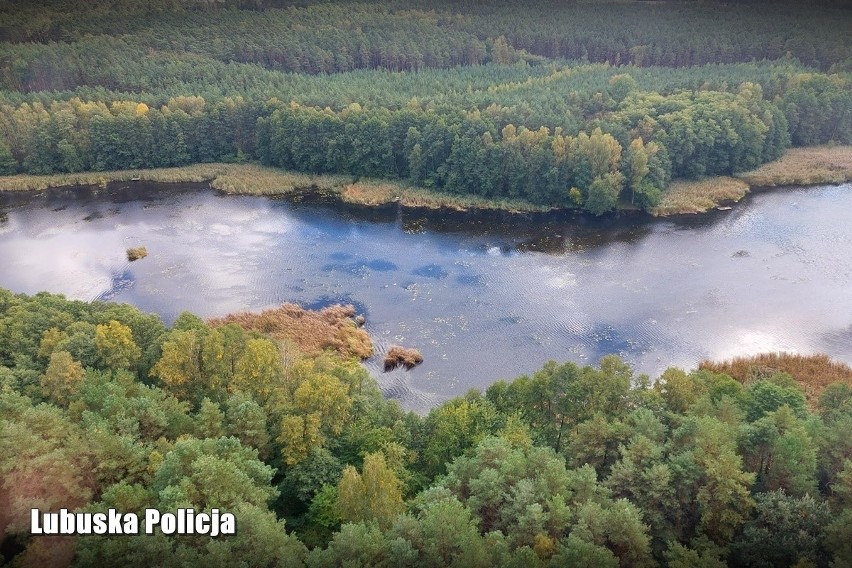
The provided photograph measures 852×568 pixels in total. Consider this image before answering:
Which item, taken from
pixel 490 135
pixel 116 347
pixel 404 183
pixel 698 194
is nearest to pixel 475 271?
pixel 490 135

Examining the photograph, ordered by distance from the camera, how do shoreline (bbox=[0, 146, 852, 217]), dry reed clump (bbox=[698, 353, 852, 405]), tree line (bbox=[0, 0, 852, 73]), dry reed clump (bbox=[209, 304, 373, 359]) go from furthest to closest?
1. tree line (bbox=[0, 0, 852, 73])
2. shoreline (bbox=[0, 146, 852, 217])
3. dry reed clump (bbox=[209, 304, 373, 359])
4. dry reed clump (bbox=[698, 353, 852, 405])

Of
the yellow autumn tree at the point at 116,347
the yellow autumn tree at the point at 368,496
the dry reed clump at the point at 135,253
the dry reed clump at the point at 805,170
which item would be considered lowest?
the dry reed clump at the point at 135,253

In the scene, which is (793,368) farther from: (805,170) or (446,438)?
(805,170)

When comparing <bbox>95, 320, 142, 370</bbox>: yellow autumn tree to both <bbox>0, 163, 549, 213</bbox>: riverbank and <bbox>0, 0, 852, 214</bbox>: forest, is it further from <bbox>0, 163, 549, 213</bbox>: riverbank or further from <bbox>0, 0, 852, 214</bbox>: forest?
<bbox>0, 0, 852, 214</bbox>: forest

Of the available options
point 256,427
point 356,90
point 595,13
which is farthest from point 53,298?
point 595,13

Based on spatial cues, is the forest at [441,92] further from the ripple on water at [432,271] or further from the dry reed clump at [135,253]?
the dry reed clump at [135,253]

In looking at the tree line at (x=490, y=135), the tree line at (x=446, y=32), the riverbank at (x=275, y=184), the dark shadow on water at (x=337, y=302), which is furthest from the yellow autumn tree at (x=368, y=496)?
the tree line at (x=446, y=32)

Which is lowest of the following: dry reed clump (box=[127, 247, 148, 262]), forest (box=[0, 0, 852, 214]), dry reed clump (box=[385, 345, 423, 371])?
dry reed clump (box=[385, 345, 423, 371])

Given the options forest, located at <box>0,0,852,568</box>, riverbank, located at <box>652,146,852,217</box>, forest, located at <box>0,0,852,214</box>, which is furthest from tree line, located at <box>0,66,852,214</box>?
riverbank, located at <box>652,146,852,217</box>
